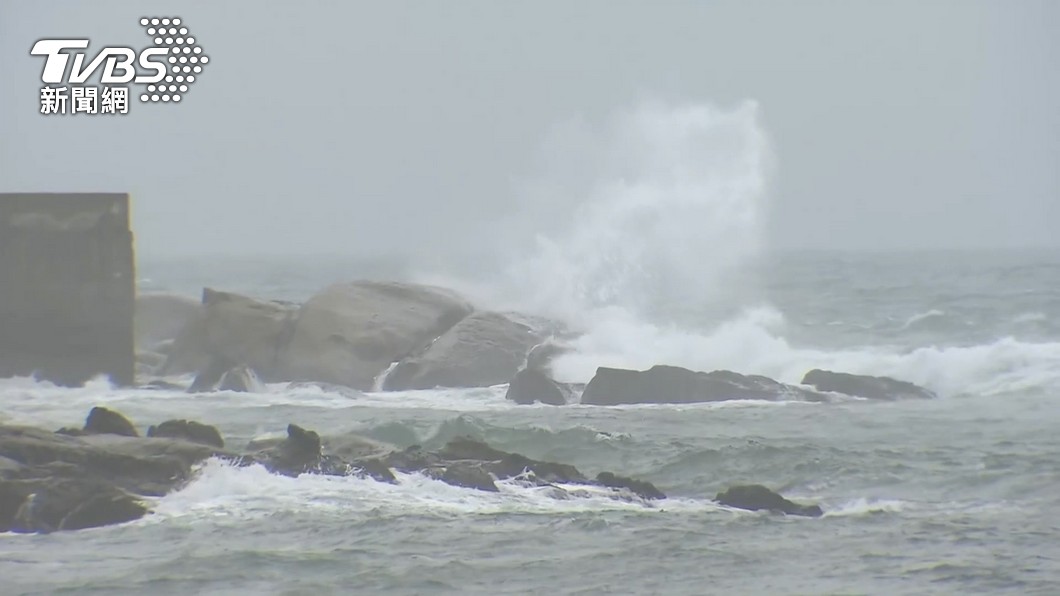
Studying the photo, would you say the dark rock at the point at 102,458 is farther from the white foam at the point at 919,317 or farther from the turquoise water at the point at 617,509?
the white foam at the point at 919,317

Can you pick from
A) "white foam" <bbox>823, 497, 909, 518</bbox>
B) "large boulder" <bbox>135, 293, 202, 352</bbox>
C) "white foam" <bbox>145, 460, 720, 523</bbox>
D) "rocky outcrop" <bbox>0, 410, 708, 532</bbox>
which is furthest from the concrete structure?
"white foam" <bbox>823, 497, 909, 518</bbox>

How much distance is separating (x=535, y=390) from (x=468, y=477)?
8771 mm

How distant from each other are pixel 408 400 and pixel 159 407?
12.6 feet

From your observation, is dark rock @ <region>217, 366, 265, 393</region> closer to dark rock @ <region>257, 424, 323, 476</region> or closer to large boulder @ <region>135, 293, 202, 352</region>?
large boulder @ <region>135, 293, 202, 352</region>

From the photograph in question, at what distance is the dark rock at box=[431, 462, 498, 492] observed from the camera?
16078 millimetres

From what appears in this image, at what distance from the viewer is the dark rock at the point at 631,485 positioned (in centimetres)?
1617

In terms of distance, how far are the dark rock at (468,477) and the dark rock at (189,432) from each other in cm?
260

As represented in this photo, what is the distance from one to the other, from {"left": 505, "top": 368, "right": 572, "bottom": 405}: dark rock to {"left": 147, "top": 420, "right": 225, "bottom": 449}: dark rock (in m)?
8.19

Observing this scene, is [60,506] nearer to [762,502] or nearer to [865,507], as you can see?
[762,502]

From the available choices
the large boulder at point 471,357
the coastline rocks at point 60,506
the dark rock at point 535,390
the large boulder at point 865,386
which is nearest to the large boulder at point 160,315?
the large boulder at point 471,357

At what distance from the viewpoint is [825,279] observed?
71125 millimetres

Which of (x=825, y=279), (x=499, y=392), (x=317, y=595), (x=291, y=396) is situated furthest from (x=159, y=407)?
(x=825, y=279)

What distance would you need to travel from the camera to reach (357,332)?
1080 inches

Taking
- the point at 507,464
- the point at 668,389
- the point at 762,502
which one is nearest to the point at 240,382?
the point at 668,389
